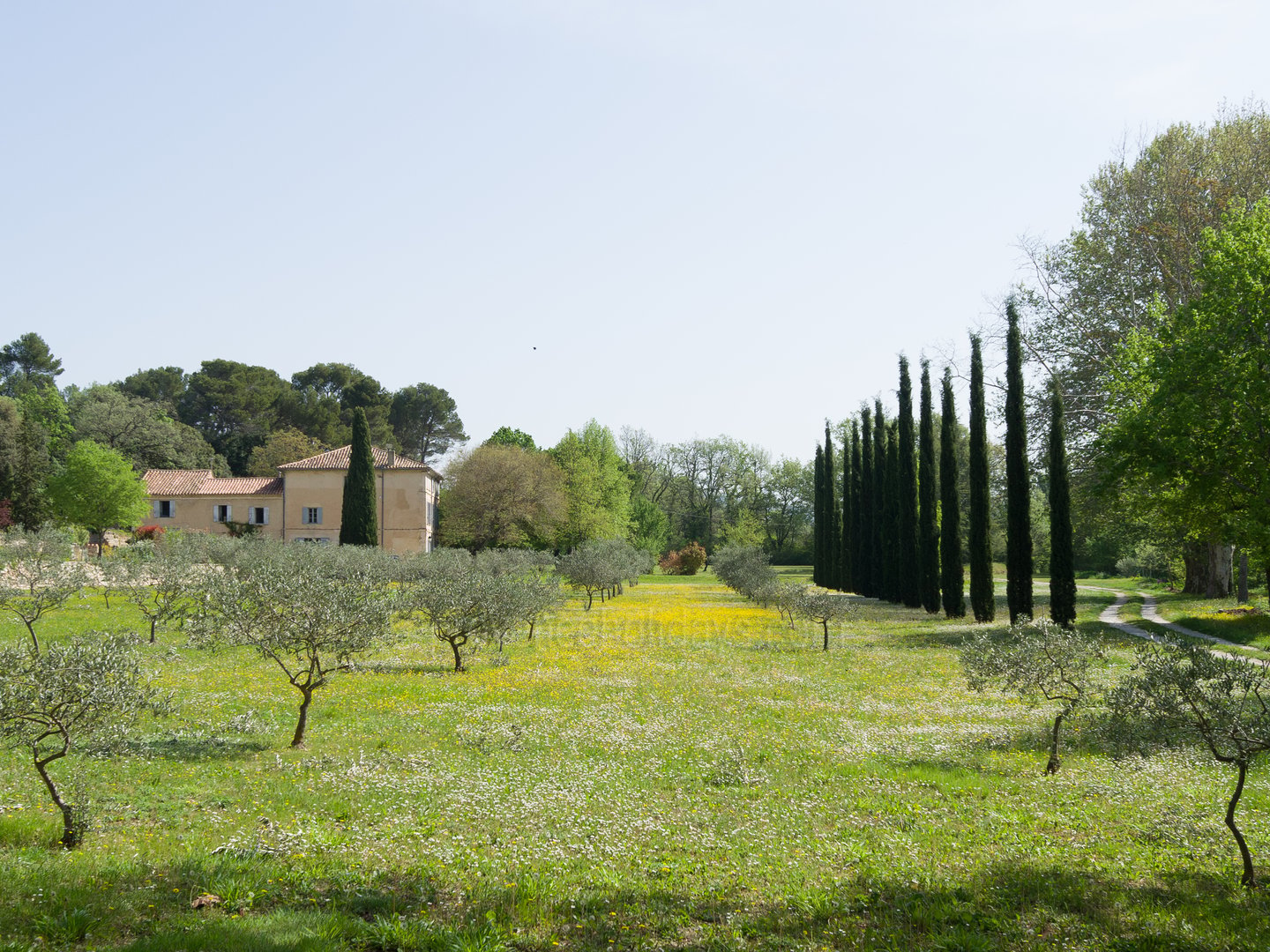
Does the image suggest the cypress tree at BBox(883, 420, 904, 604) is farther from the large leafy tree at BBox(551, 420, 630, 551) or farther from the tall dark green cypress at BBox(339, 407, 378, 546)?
the tall dark green cypress at BBox(339, 407, 378, 546)

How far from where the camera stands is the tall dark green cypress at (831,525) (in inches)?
2163

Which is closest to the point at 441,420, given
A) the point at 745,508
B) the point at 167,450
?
the point at 167,450

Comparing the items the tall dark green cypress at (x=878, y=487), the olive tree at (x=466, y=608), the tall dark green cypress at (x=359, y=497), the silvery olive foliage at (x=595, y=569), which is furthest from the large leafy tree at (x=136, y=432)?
the tall dark green cypress at (x=878, y=487)

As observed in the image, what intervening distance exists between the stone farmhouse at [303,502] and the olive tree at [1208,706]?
53.1 metres

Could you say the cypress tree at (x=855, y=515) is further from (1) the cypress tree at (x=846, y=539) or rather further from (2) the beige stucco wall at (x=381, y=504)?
(2) the beige stucco wall at (x=381, y=504)

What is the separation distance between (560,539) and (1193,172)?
46.4 m

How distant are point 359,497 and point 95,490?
51.6 ft

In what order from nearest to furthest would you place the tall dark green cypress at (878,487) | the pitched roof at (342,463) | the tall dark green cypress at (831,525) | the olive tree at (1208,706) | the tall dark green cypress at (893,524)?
the olive tree at (1208,706) → the tall dark green cypress at (893,524) → the tall dark green cypress at (878,487) → the tall dark green cypress at (831,525) → the pitched roof at (342,463)

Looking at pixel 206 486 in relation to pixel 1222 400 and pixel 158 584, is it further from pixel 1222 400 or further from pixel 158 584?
pixel 1222 400

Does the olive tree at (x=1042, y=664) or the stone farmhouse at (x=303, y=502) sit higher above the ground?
the stone farmhouse at (x=303, y=502)

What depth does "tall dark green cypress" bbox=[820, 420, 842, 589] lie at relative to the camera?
5494cm

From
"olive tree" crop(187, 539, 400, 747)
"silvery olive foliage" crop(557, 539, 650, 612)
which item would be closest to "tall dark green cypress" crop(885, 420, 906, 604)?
"silvery olive foliage" crop(557, 539, 650, 612)

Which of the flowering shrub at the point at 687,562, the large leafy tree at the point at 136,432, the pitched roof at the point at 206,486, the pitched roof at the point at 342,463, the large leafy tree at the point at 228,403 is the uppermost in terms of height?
the large leafy tree at the point at 228,403

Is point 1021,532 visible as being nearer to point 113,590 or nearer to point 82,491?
point 113,590
